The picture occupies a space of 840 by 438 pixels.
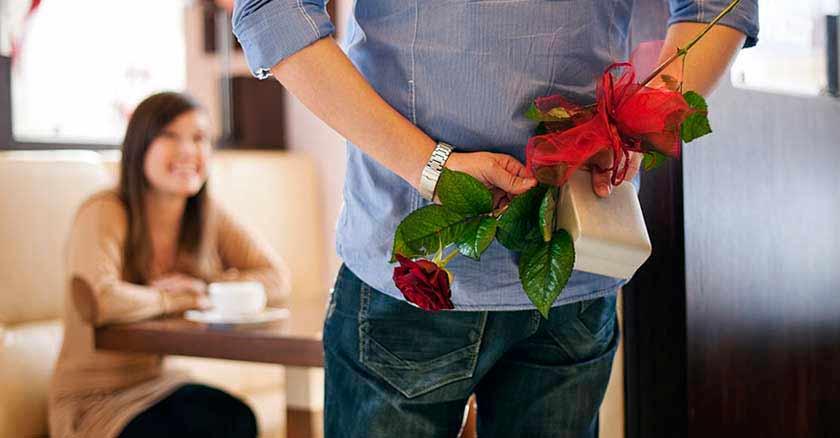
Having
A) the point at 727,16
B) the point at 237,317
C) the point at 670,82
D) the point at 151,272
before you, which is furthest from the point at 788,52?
the point at 151,272

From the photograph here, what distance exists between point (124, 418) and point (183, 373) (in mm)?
213

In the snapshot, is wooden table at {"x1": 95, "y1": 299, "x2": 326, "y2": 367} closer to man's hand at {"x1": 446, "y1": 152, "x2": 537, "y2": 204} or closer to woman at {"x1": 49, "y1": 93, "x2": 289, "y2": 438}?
woman at {"x1": 49, "y1": 93, "x2": 289, "y2": 438}

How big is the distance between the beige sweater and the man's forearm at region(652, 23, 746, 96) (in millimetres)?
1328

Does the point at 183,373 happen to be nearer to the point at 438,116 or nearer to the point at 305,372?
the point at 305,372

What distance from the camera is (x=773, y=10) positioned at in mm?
1536

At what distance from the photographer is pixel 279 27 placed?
0.83m

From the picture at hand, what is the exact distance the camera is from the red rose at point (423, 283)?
2.62ft

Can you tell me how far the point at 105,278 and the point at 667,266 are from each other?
1.17 metres

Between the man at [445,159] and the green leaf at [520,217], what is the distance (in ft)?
0.05

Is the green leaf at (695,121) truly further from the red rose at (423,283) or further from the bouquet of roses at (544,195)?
the red rose at (423,283)

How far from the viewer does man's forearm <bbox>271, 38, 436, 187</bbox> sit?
2.73 feet

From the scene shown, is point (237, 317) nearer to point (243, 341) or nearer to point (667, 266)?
point (243, 341)

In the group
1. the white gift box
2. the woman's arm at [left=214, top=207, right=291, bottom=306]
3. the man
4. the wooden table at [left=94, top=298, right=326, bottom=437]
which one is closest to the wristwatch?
the man

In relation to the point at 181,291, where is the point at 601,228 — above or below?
above
